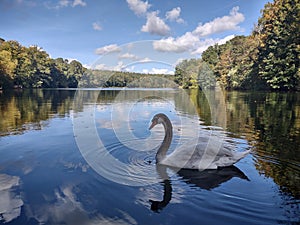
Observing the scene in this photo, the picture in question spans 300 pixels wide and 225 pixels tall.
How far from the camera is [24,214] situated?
13.0 feet

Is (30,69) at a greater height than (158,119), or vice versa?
(30,69)

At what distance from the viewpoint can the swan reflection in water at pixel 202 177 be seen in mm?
4844

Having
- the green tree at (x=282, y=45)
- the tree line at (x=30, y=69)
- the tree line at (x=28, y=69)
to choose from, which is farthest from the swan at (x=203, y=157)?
the tree line at (x=28, y=69)

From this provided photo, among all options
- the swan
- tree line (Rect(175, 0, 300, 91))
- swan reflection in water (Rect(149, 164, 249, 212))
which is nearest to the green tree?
tree line (Rect(175, 0, 300, 91))

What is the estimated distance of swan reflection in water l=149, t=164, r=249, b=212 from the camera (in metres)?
4.84

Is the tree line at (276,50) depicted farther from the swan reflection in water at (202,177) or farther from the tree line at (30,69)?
the tree line at (30,69)

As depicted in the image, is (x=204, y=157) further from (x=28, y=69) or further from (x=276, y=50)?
(x=28, y=69)

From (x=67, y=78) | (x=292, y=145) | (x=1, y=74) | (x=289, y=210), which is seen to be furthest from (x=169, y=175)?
(x=67, y=78)

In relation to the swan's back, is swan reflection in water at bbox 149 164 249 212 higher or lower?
lower

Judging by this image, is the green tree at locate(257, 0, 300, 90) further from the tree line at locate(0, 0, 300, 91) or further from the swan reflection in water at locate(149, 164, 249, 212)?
the swan reflection in water at locate(149, 164, 249, 212)

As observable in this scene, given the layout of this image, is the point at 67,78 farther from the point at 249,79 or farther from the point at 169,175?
the point at 169,175

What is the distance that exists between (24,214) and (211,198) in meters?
3.10

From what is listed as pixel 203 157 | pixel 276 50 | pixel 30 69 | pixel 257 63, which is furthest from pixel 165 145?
pixel 30 69

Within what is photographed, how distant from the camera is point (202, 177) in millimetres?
5406
